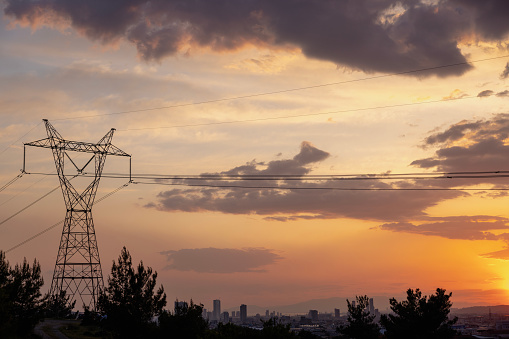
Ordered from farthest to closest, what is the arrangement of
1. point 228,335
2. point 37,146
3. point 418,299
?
point 418,299, point 37,146, point 228,335

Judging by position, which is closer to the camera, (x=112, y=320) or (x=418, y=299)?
(x=112, y=320)

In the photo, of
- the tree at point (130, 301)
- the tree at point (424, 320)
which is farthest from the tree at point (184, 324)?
the tree at point (424, 320)

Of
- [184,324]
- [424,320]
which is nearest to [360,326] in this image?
[424,320]

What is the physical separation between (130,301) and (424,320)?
49.0 metres

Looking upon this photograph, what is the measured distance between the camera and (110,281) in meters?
75.2

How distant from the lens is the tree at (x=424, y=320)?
304ft

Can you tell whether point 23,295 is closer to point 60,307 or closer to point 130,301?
point 130,301

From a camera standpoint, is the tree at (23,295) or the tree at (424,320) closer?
the tree at (23,295)

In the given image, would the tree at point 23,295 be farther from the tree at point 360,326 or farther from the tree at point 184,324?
the tree at point 360,326

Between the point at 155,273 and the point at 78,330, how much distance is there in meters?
25.0

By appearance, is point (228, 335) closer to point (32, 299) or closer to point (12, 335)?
point (12, 335)

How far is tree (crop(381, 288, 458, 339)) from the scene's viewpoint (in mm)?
92688

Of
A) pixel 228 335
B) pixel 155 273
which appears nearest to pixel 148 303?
pixel 155 273

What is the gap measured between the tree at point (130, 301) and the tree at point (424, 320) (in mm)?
41983
